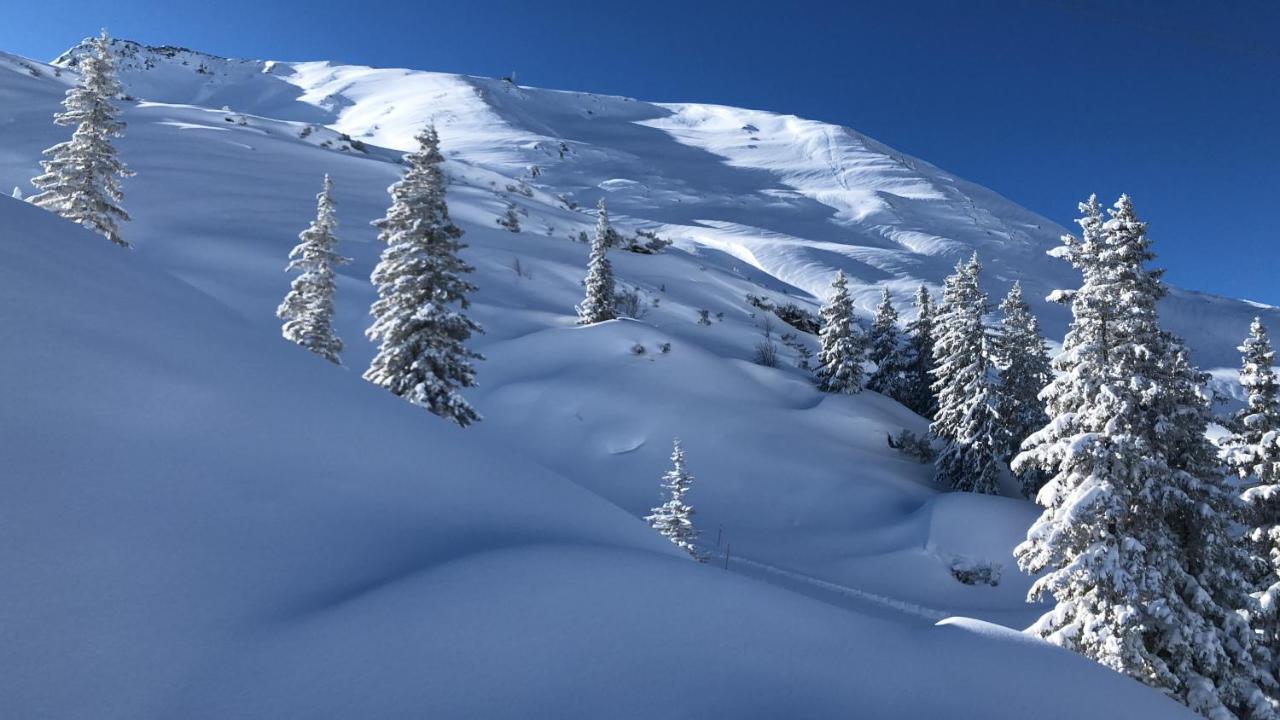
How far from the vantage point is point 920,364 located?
137 feet

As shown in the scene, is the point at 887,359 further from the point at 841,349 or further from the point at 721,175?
the point at 721,175

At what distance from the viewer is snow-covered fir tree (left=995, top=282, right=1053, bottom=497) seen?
96.1 ft

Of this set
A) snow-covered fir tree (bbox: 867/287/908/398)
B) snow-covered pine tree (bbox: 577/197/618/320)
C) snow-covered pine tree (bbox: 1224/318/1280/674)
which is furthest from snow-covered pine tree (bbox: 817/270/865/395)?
snow-covered pine tree (bbox: 1224/318/1280/674)

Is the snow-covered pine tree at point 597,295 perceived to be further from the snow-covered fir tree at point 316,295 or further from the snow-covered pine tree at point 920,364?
the snow-covered pine tree at point 920,364

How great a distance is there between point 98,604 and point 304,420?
1.64 m

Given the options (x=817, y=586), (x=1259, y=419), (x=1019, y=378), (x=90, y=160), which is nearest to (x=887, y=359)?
(x=1019, y=378)

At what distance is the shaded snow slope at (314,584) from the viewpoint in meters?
2.39

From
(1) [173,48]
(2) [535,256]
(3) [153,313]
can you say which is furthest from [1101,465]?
(1) [173,48]

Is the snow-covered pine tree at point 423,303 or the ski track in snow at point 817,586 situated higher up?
the snow-covered pine tree at point 423,303

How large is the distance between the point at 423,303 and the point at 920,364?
3420 cm

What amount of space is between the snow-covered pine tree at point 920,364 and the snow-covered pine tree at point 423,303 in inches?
1242

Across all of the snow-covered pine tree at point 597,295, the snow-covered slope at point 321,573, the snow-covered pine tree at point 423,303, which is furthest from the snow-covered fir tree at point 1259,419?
the snow-covered pine tree at point 597,295

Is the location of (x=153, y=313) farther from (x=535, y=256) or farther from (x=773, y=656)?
(x=535, y=256)

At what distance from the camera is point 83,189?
65.7 feet
